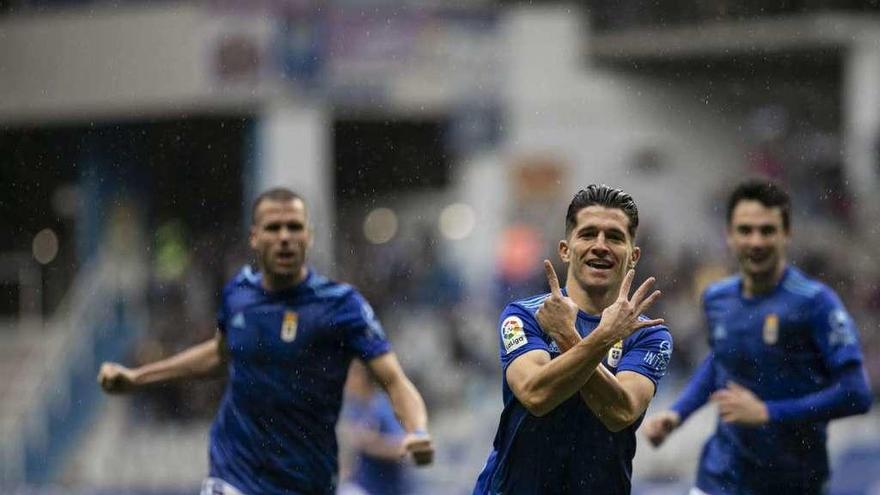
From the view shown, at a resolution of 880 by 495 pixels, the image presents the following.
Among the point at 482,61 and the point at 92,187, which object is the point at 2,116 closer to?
the point at 92,187

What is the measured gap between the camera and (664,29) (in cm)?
2319

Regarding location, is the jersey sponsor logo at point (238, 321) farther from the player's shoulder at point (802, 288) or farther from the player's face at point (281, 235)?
the player's shoulder at point (802, 288)

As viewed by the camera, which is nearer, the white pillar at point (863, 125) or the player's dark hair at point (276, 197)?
the player's dark hair at point (276, 197)

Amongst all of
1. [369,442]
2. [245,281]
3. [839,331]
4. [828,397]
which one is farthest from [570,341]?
[369,442]

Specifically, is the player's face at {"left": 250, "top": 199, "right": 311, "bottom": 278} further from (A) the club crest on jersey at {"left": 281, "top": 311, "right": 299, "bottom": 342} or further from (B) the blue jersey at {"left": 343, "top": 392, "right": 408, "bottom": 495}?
(B) the blue jersey at {"left": 343, "top": 392, "right": 408, "bottom": 495}

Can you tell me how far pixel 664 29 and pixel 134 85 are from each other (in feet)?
27.8

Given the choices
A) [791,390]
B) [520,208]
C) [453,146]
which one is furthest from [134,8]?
[791,390]

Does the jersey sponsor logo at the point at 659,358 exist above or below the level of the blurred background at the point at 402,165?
below

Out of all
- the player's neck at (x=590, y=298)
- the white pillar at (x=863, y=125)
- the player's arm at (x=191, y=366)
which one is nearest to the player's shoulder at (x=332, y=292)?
the player's arm at (x=191, y=366)

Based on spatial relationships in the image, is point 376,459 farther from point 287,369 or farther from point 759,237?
point 759,237

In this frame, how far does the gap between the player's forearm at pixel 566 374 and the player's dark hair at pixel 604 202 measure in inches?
22.9

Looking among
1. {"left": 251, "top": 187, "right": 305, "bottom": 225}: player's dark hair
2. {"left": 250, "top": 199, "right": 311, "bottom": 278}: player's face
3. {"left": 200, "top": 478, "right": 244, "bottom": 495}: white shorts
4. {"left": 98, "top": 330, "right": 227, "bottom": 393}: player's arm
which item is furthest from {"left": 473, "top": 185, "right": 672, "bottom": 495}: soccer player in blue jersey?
{"left": 98, "top": 330, "right": 227, "bottom": 393}: player's arm

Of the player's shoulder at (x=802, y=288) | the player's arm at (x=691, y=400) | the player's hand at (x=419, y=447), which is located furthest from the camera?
the player's arm at (x=691, y=400)

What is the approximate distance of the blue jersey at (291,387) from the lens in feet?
25.6
